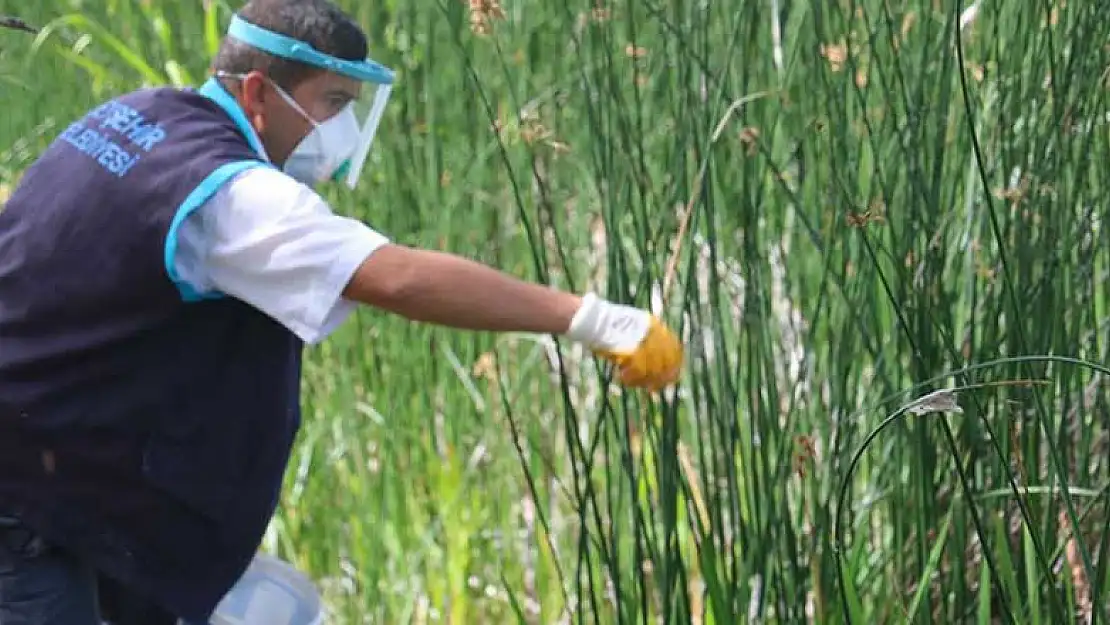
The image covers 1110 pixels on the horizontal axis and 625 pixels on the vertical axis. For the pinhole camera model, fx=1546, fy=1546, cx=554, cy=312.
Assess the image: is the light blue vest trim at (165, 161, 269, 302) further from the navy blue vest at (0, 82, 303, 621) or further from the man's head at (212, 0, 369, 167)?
the man's head at (212, 0, 369, 167)

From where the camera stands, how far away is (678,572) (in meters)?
1.97

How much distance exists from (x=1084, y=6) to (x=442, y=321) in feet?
2.92

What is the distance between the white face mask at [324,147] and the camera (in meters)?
2.08

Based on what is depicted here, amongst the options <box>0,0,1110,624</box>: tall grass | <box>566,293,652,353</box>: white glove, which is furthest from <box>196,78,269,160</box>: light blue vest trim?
<box>566,293,652,353</box>: white glove

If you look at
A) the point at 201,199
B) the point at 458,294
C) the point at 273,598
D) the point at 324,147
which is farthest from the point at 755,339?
the point at 273,598

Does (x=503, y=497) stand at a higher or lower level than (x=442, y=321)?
lower

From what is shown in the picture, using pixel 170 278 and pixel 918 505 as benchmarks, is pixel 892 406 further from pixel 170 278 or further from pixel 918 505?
pixel 170 278

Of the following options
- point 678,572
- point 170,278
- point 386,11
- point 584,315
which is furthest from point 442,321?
point 386,11

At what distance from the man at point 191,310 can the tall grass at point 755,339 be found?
0.18m

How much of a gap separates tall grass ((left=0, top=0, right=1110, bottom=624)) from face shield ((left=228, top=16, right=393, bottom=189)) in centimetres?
17

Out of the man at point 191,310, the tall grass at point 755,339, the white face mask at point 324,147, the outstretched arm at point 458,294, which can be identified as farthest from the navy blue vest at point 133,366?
the tall grass at point 755,339

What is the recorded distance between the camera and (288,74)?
6.68ft

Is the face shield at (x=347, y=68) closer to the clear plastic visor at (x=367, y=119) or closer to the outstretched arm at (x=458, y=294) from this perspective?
the clear plastic visor at (x=367, y=119)

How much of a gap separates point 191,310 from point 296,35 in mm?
392
